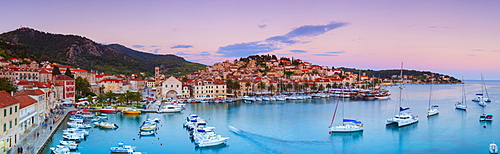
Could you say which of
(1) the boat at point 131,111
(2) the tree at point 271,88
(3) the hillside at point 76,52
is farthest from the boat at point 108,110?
(3) the hillside at point 76,52

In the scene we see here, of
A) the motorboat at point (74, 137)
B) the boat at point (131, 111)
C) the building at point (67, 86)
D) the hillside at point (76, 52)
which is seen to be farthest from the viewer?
the hillside at point (76, 52)

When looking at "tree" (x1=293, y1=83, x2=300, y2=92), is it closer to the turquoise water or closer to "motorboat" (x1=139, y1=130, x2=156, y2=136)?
the turquoise water

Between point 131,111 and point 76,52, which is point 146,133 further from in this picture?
point 76,52

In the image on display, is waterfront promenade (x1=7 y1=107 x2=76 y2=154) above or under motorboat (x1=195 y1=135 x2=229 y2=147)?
above

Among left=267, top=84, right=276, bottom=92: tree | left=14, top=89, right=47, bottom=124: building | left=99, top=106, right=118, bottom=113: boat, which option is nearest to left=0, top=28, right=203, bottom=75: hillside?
left=267, top=84, right=276, bottom=92: tree

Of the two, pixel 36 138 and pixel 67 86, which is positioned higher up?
pixel 67 86

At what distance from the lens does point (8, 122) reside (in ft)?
52.4

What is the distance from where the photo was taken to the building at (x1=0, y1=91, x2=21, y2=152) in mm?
15281

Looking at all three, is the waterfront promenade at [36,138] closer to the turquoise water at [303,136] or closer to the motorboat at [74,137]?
the turquoise water at [303,136]

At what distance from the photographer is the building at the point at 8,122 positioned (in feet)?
50.1

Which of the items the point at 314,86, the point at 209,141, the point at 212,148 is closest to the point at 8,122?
the point at 209,141

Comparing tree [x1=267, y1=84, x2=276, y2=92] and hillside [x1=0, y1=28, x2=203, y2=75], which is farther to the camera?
hillside [x1=0, y1=28, x2=203, y2=75]

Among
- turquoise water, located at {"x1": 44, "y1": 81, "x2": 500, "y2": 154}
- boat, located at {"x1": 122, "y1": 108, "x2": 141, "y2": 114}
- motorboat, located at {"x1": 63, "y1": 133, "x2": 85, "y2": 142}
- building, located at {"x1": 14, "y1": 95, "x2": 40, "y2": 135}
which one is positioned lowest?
turquoise water, located at {"x1": 44, "y1": 81, "x2": 500, "y2": 154}

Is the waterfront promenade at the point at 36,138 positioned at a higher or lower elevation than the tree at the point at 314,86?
lower
